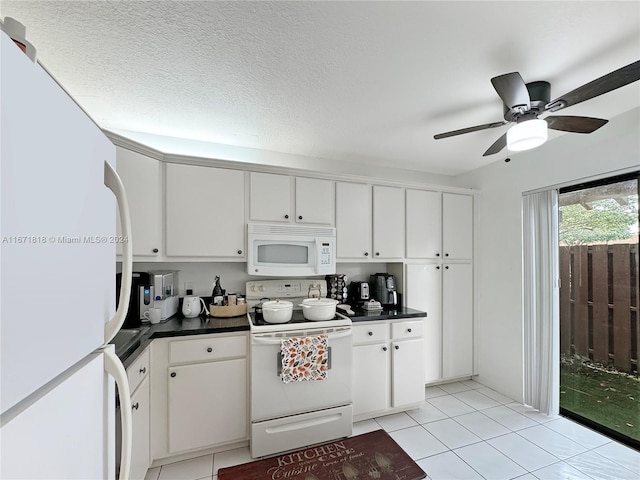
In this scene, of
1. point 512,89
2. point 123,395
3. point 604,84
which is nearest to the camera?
point 123,395

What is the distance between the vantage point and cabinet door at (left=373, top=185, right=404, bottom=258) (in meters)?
2.97

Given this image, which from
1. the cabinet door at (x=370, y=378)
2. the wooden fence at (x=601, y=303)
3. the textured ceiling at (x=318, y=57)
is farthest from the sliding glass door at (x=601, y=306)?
the cabinet door at (x=370, y=378)

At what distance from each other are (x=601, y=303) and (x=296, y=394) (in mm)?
2608

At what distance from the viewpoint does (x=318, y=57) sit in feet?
5.10

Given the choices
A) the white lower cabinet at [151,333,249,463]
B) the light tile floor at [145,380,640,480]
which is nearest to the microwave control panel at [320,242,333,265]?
the white lower cabinet at [151,333,249,463]

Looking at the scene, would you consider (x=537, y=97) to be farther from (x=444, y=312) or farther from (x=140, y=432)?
(x=140, y=432)

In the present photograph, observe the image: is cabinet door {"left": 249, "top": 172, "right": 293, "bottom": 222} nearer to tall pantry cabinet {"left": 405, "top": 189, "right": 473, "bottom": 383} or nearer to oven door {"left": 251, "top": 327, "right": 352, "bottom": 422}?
oven door {"left": 251, "top": 327, "right": 352, "bottom": 422}

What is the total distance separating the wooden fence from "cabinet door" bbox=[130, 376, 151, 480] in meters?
3.45

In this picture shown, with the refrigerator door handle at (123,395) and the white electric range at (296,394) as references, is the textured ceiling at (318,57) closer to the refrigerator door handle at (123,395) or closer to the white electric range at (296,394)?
the refrigerator door handle at (123,395)

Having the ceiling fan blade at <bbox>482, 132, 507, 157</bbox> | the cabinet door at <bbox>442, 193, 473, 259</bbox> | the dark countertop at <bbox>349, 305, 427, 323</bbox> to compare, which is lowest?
the dark countertop at <bbox>349, 305, 427, 323</bbox>

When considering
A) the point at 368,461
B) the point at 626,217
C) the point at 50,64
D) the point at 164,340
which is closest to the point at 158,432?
the point at 164,340

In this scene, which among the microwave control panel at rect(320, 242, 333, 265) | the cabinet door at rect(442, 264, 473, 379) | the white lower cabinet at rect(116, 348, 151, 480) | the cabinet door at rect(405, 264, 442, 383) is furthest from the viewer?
the cabinet door at rect(442, 264, 473, 379)

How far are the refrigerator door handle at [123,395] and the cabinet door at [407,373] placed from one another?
224 centimetres

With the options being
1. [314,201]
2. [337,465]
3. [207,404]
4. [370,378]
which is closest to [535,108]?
[314,201]
